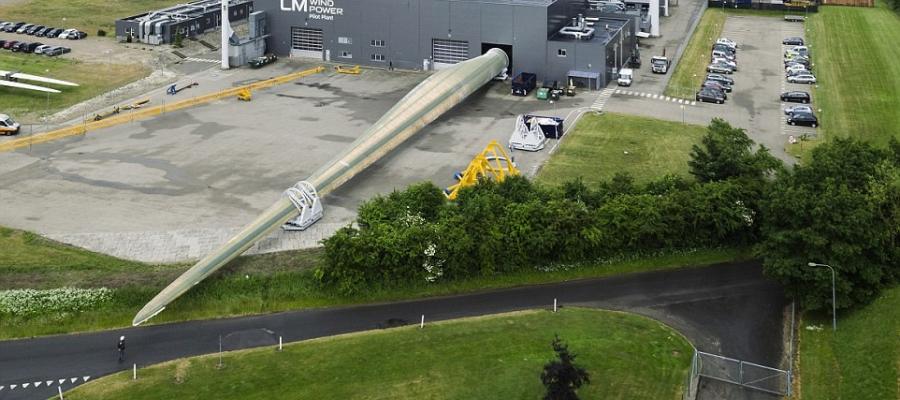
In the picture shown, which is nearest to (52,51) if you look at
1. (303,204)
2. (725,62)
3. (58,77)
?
(58,77)

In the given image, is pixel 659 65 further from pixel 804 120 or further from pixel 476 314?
pixel 476 314

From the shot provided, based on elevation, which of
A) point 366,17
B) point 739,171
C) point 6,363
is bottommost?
point 6,363

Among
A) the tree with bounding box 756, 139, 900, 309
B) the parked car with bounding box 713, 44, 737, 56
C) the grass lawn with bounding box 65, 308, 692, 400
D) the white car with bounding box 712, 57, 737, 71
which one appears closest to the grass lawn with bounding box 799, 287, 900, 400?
the tree with bounding box 756, 139, 900, 309

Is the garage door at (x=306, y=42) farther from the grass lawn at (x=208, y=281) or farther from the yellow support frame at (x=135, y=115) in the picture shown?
the grass lawn at (x=208, y=281)

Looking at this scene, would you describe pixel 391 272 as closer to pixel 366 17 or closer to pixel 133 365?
pixel 133 365

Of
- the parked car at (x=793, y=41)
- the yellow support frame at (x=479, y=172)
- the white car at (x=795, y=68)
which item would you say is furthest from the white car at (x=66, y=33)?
the parked car at (x=793, y=41)

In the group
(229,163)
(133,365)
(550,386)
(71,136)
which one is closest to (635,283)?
(550,386)

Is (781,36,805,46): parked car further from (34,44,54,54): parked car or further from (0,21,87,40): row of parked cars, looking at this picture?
(34,44,54,54): parked car

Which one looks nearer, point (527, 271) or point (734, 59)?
point (527, 271)
